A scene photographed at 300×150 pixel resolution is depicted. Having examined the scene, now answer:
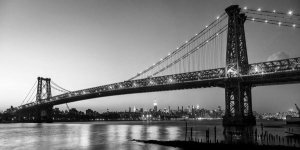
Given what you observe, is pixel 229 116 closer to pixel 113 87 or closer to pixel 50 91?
pixel 113 87

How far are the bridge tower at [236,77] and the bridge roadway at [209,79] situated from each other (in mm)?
805

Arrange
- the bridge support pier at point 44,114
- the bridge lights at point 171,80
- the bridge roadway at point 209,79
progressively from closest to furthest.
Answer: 1. the bridge roadway at point 209,79
2. the bridge lights at point 171,80
3. the bridge support pier at point 44,114

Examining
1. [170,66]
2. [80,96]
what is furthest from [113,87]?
[170,66]

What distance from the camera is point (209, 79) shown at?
58125 mm

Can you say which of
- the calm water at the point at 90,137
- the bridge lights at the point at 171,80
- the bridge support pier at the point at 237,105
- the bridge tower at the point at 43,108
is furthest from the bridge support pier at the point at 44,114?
the bridge support pier at the point at 237,105

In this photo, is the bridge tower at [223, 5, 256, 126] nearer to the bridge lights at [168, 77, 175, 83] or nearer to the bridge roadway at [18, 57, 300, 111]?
the bridge roadway at [18, 57, 300, 111]

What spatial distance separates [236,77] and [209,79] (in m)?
6.26

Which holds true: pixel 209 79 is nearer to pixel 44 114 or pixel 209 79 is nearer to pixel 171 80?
pixel 171 80

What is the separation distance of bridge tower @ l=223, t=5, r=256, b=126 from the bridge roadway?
31.7 inches

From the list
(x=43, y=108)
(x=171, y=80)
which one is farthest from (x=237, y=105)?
(x=43, y=108)

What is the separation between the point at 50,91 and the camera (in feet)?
380

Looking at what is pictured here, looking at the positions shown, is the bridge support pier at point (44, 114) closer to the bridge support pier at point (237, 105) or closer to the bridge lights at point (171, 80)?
the bridge lights at point (171, 80)

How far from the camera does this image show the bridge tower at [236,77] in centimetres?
5250

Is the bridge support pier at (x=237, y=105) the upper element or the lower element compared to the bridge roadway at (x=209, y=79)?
lower
